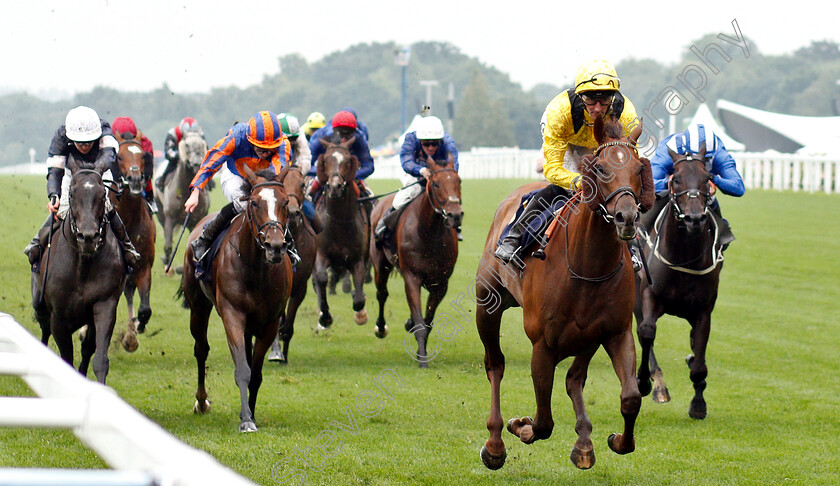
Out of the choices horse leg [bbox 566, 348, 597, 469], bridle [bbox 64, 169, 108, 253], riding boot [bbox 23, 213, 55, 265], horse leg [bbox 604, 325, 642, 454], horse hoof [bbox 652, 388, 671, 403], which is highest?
bridle [bbox 64, 169, 108, 253]

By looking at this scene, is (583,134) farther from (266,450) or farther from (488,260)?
(266,450)

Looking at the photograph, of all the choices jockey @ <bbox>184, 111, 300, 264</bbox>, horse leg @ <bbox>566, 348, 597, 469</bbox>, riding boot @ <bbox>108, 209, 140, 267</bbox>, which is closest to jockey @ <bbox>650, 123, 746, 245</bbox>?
horse leg @ <bbox>566, 348, 597, 469</bbox>

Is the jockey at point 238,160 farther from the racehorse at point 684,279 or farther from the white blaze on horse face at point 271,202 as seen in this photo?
the racehorse at point 684,279

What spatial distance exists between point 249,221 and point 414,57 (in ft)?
278

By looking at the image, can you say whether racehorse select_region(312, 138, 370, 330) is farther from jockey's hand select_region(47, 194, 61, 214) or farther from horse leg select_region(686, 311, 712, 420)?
horse leg select_region(686, 311, 712, 420)

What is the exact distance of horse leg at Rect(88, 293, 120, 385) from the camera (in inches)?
287

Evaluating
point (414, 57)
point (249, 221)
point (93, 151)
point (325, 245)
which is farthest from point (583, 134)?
point (414, 57)

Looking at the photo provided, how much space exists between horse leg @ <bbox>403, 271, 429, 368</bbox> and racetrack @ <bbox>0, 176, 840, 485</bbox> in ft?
0.56

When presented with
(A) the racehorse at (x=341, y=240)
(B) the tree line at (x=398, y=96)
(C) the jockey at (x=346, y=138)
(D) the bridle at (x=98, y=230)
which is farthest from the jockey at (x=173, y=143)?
(B) the tree line at (x=398, y=96)

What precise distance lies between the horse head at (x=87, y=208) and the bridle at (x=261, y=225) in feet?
3.42

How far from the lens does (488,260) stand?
7.06 metres

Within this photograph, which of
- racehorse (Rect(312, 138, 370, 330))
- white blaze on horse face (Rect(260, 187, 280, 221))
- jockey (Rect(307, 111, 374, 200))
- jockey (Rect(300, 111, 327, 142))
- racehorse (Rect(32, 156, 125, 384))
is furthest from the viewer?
jockey (Rect(300, 111, 327, 142))

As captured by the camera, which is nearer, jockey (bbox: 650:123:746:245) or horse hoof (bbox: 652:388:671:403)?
jockey (bbox: 650:123:746:245)

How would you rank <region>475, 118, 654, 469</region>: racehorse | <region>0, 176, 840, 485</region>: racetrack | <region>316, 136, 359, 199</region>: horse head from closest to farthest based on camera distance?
<region>475, 118, 654, 469</region>: racehorse
<region>0, 176, 840, 485</region>: racetrack
<region>316, 136, 359, 199</region>: horse head
